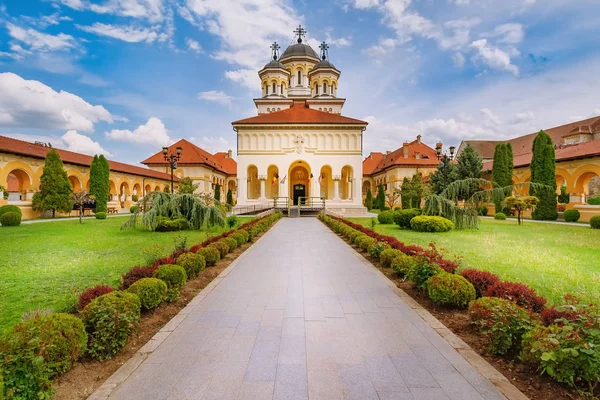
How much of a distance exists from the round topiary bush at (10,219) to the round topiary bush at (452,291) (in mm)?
21318

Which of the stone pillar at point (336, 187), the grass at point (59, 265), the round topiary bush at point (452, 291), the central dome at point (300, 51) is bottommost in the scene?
the grass at point (59, 265)

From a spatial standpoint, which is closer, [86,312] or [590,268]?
[86,312]

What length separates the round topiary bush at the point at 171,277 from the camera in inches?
204

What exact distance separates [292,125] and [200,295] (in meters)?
30.1

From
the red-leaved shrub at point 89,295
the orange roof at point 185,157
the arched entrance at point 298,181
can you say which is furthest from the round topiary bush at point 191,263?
the orange roof at point 185,157

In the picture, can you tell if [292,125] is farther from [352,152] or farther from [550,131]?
[550,131]

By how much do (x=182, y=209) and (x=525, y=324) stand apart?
15164 millimetres

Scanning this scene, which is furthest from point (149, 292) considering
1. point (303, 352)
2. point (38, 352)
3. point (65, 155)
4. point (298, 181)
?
point (298, 181)

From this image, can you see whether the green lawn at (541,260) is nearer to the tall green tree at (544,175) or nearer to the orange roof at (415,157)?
the tall green tree at (544,175)

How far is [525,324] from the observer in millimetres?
3336

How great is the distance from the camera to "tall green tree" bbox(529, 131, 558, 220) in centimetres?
2438

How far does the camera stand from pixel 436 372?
3.19 meters

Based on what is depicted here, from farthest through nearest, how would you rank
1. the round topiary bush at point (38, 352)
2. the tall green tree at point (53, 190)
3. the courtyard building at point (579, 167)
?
the courtyard building at point (579, 167), the tall green tree at point (53, 190), the round topiary bush at point (38, 352)

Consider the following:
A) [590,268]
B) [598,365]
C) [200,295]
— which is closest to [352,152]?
[590,268]
